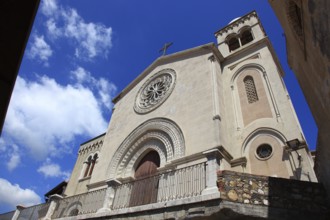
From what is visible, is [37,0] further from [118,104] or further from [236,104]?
[118,104]

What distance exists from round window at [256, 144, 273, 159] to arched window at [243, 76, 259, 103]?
2509 millimetres

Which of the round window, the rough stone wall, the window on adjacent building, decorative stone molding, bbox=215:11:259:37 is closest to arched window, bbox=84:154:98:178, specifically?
the round window

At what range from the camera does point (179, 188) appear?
8266 millimetres

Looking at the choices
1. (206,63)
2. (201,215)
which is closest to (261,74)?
(206,63)

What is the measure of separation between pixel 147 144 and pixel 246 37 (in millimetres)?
8954

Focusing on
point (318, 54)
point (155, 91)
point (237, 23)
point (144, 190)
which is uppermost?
point (237, 23)

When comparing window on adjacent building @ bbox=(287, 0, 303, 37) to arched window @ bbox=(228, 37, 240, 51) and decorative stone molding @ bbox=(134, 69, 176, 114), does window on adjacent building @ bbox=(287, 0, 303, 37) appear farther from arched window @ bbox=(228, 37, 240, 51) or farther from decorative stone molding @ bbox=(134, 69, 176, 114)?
arched window @ bbox=(228, 37, 240, 51)

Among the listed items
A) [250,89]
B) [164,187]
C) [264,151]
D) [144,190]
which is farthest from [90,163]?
[264,151]

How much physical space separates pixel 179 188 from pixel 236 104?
17.4 feet

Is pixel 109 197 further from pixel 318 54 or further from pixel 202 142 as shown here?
pixel 318 54

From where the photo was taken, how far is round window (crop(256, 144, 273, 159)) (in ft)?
30.5

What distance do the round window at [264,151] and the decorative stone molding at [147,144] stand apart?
307 centimetres

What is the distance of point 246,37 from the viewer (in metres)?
14.8

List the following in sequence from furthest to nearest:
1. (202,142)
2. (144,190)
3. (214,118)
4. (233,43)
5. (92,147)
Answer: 1. (92,147)
2. (233,43)
3. (214,118)
4. (144,190)
5. (202,142)
